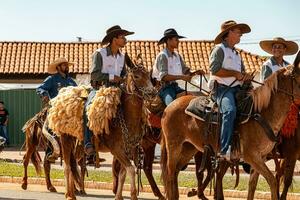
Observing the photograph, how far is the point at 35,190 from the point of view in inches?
576

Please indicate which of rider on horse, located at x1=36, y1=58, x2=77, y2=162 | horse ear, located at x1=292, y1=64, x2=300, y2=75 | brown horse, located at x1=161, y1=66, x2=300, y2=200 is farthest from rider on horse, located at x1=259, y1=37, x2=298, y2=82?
rider on horse, located at x1=36, y1=58, x2=77, y2=162

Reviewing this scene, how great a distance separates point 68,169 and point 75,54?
23423 millimetres

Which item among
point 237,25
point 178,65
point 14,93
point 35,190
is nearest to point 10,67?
point 14,93

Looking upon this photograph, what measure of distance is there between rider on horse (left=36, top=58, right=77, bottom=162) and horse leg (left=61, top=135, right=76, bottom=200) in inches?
74.3

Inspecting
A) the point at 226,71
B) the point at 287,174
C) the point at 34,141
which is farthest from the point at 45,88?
the point at 287,174

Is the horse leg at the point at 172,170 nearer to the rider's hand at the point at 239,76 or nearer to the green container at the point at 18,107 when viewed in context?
the rider's hand at the point at 239,76

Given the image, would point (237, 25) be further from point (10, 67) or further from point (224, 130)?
point (10, 67)

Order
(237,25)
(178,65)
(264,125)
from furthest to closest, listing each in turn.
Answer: (178,65) → (237,25) → (264,125)

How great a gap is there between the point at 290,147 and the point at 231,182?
10.8 feet

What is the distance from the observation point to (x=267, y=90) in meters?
10.3

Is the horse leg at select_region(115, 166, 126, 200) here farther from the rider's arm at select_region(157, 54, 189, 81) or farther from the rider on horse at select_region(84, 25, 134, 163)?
the rider's arm at select_region(157, 54, 189, 81)

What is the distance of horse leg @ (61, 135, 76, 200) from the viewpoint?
1223 centimetres

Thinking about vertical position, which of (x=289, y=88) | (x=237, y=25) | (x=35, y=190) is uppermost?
(x=237, y=25)

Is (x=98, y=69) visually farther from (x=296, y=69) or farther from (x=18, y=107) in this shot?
(x=18, y=107)
